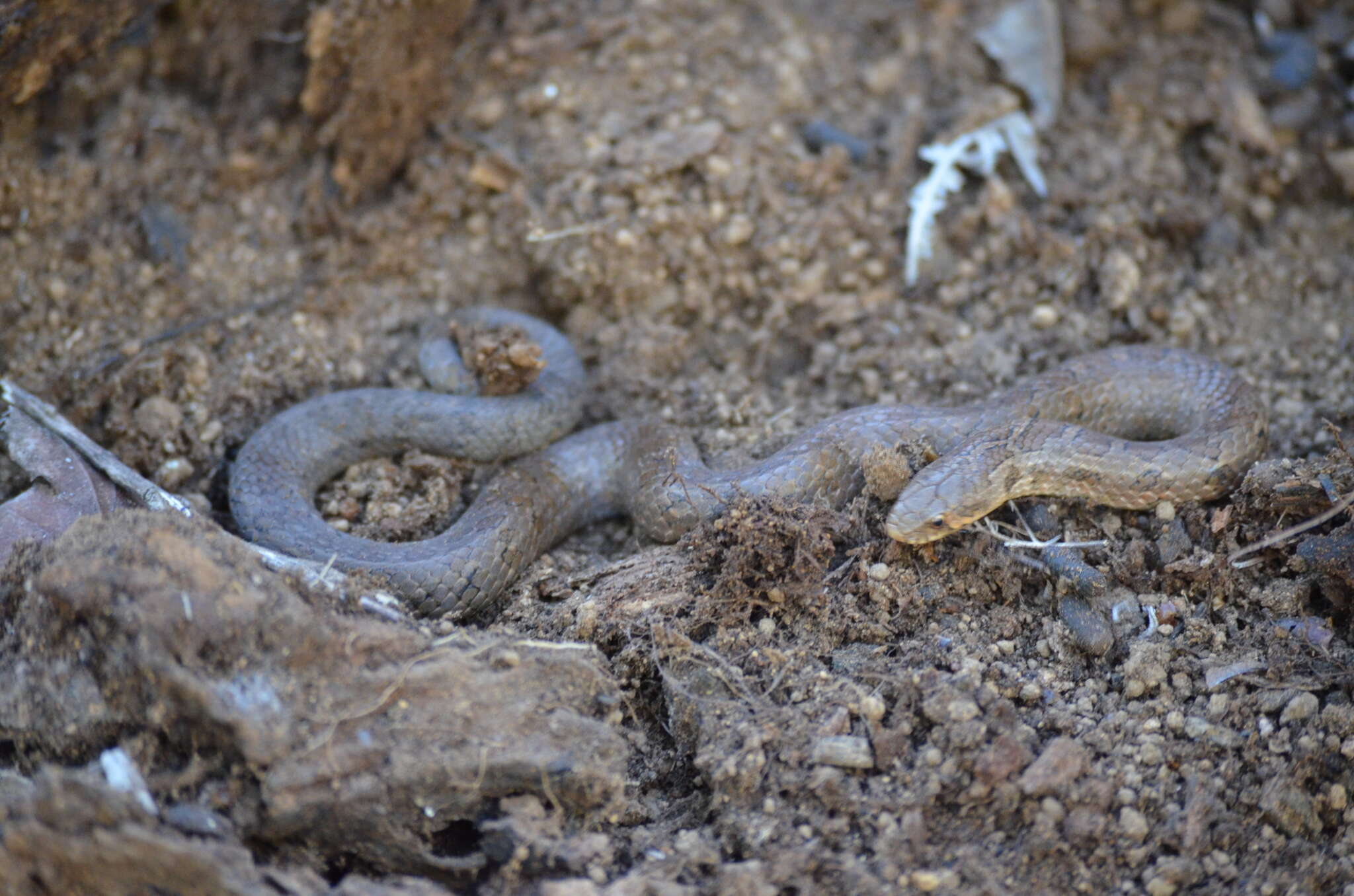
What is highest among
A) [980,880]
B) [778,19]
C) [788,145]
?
[778,19]

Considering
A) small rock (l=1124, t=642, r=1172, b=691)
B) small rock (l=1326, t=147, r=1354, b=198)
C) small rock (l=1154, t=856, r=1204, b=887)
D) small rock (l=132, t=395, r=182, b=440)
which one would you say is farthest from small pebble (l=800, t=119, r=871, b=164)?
small rock (l=1154, t=856, r=1204, b=887)

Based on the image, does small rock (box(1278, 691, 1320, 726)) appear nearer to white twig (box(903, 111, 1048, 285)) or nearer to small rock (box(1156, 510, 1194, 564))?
small rock (box(1156, 510, 1194, 564))

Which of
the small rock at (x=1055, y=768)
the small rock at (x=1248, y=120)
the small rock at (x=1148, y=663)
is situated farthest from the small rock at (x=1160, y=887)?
the small rock at (x=1248, y=120)

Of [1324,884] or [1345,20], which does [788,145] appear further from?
[1324,884]

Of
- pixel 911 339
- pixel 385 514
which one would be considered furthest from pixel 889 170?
pixel 385 514

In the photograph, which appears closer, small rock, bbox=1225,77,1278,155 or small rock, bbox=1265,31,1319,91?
small rock, bbox=1225,77,1278,155

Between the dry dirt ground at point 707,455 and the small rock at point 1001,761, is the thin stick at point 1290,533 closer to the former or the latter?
the dry dirt ground at point 707,455
